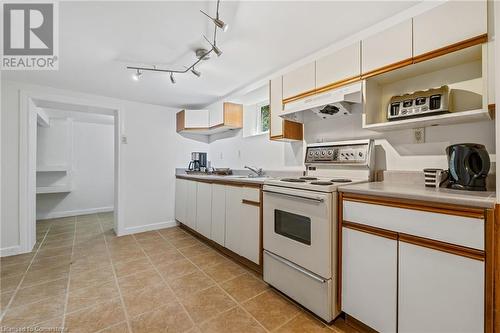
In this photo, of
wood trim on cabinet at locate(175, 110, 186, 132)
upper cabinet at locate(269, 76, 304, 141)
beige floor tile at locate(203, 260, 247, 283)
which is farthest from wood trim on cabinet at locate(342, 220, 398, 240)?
wood trim on cabinet at locate(175, 110, 186, 132)

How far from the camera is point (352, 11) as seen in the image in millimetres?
1569

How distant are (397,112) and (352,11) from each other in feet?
2.64

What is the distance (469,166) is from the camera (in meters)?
1.23

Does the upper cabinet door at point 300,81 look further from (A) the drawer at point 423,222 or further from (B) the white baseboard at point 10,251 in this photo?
(B) the white baseboard at point 10,251

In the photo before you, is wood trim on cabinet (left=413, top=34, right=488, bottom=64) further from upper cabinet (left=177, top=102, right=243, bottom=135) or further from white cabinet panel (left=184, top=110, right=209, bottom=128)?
white cabinet panel (left=184, top=110, right=209, bottom=128)

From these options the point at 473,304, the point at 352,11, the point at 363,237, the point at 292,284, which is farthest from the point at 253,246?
the point at 352,11

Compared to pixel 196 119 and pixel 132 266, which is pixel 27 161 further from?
pixel 196 119

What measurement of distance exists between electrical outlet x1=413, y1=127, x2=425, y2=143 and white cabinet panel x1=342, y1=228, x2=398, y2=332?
85cm

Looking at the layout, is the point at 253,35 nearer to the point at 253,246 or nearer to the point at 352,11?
the point at 352,11

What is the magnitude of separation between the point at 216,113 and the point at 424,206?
117 inches

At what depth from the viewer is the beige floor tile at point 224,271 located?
2.13 meters

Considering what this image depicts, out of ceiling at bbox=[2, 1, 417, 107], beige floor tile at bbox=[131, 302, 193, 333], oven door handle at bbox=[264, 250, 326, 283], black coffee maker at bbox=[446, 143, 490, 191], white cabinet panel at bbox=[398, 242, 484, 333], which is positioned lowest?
beige floor tile at bbox=[131, 302, 193, 333]

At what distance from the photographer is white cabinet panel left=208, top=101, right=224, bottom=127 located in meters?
3.34

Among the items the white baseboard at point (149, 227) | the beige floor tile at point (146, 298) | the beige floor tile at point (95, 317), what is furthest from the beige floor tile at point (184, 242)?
the beige floor tile at point (95, 317)
